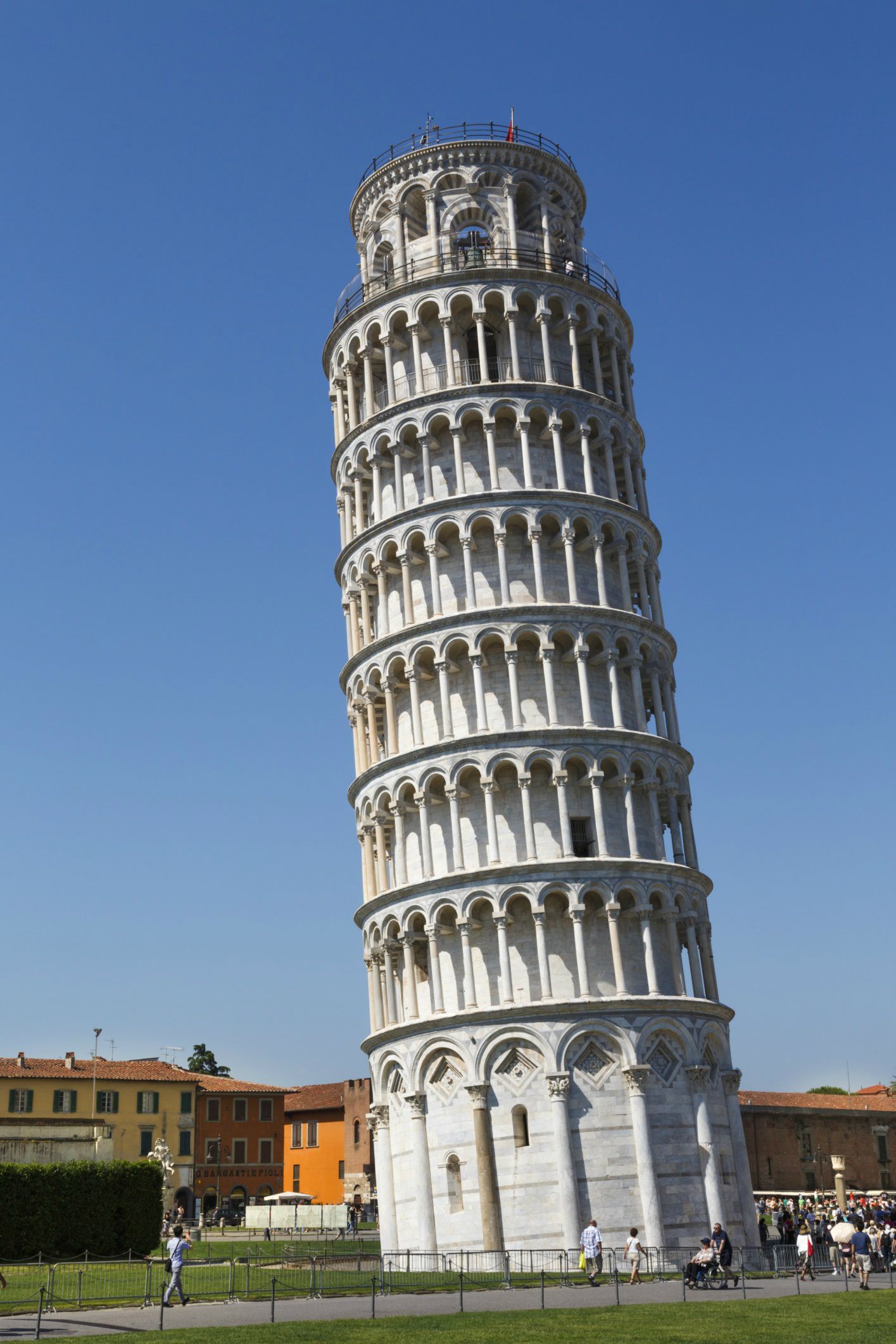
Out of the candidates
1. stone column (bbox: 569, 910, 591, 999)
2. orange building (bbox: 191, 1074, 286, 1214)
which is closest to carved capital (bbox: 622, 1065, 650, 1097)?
stone column (bbox: 569, 910, 591, 999)

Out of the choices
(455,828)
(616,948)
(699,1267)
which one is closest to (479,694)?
(455,828)

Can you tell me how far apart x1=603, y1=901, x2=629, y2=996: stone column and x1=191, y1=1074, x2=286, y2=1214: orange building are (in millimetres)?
52384

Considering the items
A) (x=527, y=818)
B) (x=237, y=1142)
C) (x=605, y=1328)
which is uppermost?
(x=527, y=818)

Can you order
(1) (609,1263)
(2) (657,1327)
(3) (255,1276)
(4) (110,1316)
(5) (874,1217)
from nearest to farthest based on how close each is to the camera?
(2) (657,1327) < (4) (110,1316) < (3) (255,1276) < (1) (609,1263) < (5) (874,1217)

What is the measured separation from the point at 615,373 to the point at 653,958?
860 inches

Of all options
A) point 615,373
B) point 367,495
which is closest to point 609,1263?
point 367,495

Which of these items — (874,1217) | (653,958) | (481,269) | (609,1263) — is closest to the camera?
(609,1263)

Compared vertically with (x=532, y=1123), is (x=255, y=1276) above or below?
below

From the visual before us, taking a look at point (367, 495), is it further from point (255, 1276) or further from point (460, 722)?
point (255, 1276)

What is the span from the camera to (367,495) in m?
50.9

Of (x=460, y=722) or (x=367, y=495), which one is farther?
(x=367, y=495)

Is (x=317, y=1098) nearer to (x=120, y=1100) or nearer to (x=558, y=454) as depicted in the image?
(x=120, y=1100)

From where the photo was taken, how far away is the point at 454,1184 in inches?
1597

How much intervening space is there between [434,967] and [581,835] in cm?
616
